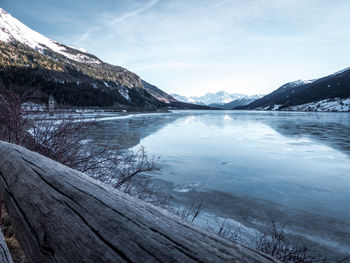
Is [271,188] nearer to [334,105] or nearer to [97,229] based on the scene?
[97,229]

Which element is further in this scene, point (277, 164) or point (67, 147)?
point (277, 164)

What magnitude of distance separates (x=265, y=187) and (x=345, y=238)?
2.79 meters

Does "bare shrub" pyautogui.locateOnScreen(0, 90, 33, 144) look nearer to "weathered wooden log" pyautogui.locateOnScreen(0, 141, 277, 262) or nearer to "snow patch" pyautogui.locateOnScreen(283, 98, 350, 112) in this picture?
"weathered wooden log" pyautogui.locateOnScreen(0, 141, 277, 262)

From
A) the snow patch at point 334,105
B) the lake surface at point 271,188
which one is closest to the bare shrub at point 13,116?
the lake surface at point 271,188

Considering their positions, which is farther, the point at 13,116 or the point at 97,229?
the point at 13,116

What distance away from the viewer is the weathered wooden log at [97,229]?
675 mm

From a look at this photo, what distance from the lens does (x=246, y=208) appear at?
17.8 ft

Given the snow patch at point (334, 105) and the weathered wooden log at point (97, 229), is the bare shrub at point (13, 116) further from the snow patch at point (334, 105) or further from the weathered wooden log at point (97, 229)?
the snow patch at point (334, 105)

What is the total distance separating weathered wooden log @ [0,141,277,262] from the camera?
67 centimetres

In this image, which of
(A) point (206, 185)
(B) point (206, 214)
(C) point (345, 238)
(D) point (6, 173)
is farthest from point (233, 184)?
(D) point (6, 173)

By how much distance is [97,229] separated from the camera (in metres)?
0.82

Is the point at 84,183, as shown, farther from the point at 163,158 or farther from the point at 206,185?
the point at 163,158

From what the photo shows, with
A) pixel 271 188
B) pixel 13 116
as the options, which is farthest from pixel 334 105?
pixel 13 116

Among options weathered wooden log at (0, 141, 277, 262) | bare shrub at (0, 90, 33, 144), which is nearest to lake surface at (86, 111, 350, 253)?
bare shrub at (0, 90, 33, 144)
